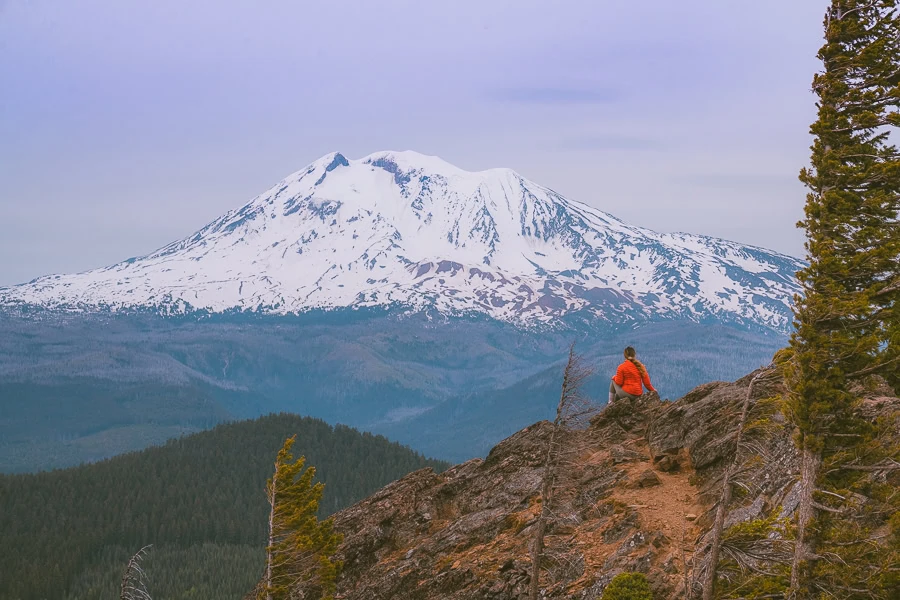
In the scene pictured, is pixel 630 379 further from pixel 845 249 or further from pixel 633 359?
pixel 845 249

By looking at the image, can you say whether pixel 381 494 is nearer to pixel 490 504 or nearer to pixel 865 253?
pixel 490 504

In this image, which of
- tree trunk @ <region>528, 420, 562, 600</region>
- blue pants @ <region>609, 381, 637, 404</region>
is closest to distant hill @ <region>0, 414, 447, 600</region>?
blue pants @ <region>609, 381, 637, 404</region>

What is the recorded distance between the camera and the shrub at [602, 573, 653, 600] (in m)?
19.7

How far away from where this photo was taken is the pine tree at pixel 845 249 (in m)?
16.0

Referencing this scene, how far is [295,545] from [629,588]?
14.0 meters

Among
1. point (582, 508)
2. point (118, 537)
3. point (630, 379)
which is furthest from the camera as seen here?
point (118, 537)

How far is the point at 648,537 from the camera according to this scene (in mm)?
22531

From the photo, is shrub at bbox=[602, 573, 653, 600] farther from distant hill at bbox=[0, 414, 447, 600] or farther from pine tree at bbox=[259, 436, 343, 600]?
distant hill at bbox=[0, 414, 447, 600]

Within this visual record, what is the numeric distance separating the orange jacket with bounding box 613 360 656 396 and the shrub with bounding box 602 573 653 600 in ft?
34.9

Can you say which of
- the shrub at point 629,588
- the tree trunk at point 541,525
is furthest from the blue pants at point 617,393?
the shrub at point 629,588

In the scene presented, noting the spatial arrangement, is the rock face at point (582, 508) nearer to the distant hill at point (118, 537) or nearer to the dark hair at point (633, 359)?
the dark hair at point (633, 359)

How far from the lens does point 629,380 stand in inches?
1197

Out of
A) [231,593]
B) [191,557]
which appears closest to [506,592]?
[231,593]

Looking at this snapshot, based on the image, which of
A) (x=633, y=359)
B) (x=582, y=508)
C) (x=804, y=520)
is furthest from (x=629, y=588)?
(x=633, y=359)
